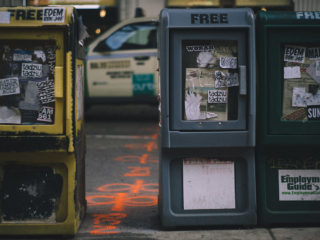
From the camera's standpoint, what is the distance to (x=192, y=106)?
5016 millimetres

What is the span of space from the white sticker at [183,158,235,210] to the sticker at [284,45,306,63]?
1010mm

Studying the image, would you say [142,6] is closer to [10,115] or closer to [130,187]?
[130,187]

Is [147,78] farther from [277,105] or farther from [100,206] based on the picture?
[277,105]

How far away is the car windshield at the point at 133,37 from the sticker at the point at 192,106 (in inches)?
258

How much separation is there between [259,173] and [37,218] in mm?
1900

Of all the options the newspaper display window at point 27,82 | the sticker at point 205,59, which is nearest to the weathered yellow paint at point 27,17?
the newspaper display window at point 27,82

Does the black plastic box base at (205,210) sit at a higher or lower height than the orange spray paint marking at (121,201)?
higher

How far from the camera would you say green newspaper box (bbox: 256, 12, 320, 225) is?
196 inches

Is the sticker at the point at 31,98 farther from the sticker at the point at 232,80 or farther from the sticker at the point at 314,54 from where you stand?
the sticker at the point at 314,54

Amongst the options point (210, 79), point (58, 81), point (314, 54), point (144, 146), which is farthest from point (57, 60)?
point (144, 146)

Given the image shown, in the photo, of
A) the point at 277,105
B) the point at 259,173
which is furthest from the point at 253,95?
the point at 259,173

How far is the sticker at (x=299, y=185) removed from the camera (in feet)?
16.9

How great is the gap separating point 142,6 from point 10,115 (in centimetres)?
1089

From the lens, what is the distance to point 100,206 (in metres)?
6.03
